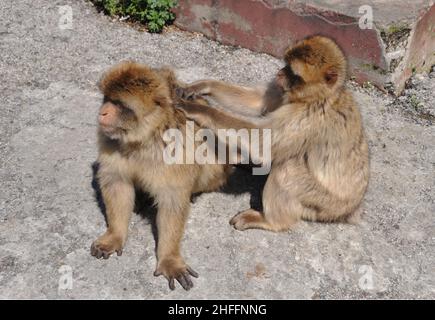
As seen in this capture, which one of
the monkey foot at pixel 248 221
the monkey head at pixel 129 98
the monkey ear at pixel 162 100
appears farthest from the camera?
the monkey foot at pixel 248 221

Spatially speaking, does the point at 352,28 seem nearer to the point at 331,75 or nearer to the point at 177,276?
the point at 331,75

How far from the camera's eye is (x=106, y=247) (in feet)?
10.3

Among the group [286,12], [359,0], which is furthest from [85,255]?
[359,0]

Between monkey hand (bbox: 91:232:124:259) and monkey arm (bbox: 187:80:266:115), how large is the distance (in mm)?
957

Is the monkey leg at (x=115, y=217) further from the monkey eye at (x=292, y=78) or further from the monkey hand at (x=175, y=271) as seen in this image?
the monkey eye at (x=292, y=78)

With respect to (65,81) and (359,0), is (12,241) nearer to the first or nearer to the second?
(65,81)

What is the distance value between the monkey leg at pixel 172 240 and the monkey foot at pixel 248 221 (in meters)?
0.40

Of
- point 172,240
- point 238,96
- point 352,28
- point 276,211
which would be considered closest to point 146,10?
point 352,28

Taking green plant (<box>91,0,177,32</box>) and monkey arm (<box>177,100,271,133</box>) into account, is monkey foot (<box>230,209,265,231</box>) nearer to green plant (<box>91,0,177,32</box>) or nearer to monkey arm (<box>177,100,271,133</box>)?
monkey arm (<box>177,100,271,133</box>)

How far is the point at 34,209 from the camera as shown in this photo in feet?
11.2

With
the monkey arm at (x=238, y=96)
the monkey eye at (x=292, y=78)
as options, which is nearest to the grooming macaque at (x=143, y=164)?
the monkey arm at (x=238, y=96)

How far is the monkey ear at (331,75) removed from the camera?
3.03 m

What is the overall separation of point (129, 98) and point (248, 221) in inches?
40.4

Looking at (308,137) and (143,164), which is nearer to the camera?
(143,164)
